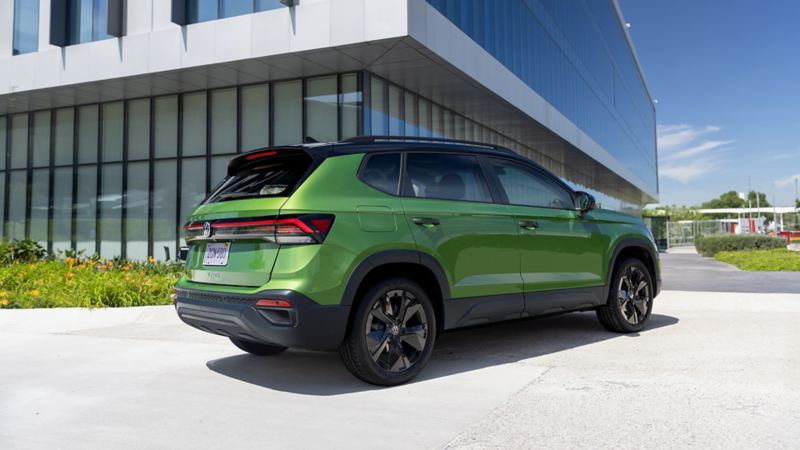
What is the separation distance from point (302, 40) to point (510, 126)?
1019 centimetres

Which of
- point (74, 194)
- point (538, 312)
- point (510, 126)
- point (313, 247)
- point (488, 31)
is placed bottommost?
point (538, 312)

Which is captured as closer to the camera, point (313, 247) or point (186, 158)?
point (313, 247)

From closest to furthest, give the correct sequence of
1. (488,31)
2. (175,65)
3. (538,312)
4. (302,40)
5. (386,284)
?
(386,284), (538,312), (302,40), (175,65), (488,31)

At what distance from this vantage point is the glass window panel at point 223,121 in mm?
16359

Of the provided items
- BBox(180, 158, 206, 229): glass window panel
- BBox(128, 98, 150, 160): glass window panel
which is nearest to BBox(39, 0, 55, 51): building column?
BBox(128, 98, 150, 160): glass window panel

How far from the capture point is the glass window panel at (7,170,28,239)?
65.6ft

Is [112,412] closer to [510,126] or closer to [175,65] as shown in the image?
[175,65]

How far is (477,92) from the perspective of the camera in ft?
54.1

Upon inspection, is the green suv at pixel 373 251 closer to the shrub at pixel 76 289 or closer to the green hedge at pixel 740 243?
the shrub at pixel 76 289

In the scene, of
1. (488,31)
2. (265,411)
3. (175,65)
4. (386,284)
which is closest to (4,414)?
(265,411)

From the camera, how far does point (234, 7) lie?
14422 mm

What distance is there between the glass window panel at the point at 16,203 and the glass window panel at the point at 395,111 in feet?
41.2

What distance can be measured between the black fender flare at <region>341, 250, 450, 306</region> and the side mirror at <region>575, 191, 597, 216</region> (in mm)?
1953

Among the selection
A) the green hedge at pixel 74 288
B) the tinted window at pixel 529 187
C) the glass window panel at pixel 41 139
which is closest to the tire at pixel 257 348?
the tinted window at pixel 529 187
